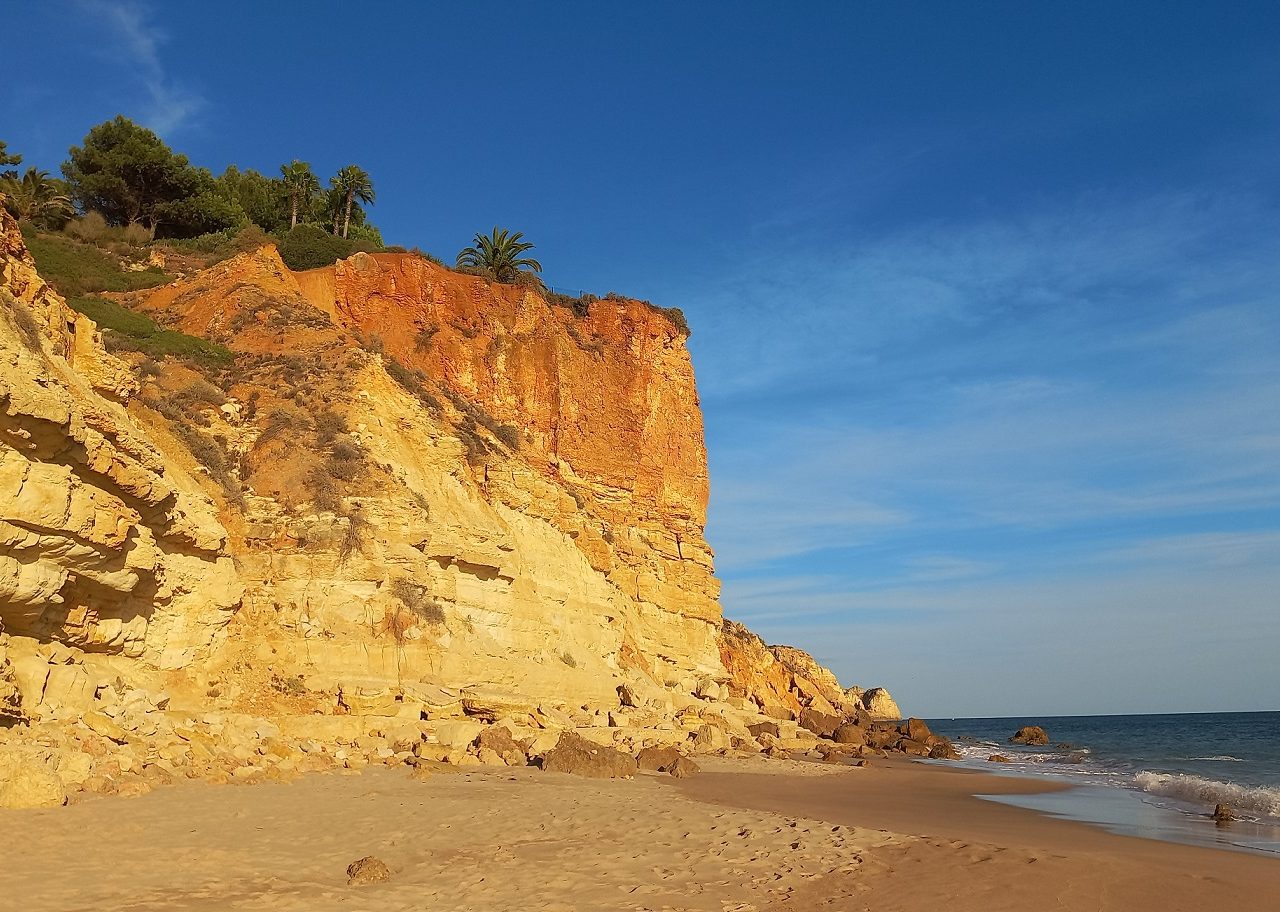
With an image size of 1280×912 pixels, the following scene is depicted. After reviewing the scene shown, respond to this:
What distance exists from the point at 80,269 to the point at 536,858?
28316 millimetres

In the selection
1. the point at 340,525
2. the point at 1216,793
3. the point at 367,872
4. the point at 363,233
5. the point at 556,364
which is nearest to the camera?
the point at 367,872

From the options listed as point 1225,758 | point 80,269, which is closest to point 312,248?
point 80,269

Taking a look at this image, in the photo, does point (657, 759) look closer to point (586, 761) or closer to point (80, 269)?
point (586, 761)

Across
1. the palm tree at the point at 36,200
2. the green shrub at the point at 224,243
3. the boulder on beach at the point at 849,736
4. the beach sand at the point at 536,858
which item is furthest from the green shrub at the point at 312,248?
the boulder on beach at the point at 849,736

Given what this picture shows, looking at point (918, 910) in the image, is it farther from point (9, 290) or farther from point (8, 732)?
point (9, 290)

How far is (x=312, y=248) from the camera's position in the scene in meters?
36.2

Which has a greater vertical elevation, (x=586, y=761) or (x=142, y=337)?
(x=142, y=337)

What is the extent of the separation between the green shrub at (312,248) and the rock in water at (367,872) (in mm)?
32037

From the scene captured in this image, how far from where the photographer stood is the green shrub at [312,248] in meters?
35.5

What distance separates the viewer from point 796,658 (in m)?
55.6

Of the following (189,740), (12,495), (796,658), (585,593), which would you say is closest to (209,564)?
(189,740)

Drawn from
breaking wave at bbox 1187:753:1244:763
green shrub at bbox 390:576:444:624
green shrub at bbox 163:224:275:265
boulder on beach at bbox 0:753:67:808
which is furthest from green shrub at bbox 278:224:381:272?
breaking wave at bbox 1187:753:1244:763

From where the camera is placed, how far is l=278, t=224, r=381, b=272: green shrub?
35.5m

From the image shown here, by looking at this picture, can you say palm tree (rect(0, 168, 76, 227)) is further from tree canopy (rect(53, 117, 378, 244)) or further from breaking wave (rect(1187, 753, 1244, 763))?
Result: breaking wave (rect(1187, 753, 1244, 763))
